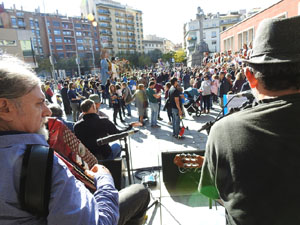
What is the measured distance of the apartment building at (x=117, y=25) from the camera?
76.1m

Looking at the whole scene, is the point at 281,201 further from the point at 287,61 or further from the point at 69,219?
the point at 69,219

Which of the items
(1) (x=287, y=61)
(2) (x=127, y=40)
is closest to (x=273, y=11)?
(1) (x=287, y=61)

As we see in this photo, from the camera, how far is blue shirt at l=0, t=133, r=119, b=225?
812 mm

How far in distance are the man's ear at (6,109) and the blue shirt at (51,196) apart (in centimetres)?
11

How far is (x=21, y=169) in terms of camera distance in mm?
829

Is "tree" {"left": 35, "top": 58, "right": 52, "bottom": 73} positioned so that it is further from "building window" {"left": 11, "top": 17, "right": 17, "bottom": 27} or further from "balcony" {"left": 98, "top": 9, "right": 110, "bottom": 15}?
"balcony" {"left": 98, "top": 9, "right": 110, "bottom": 15}

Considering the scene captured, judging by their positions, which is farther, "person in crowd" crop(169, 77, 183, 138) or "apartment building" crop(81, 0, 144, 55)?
"apartment building" crop(81, 0, 144, 55)

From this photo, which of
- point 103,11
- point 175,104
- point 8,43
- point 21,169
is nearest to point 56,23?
point 103,11

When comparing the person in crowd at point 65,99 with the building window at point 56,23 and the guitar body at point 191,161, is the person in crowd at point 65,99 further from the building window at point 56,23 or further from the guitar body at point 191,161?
the building window at point 56,23

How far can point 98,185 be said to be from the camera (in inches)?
50.1

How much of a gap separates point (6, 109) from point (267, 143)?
4.22ft

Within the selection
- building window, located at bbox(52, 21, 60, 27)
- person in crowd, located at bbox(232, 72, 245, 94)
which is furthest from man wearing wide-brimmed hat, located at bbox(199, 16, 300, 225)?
building window, located at bbox(52, 21, 60, 27)

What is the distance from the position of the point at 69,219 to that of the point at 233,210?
852 mm

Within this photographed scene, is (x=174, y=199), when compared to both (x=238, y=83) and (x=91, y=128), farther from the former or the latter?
(x=238, y=83)
